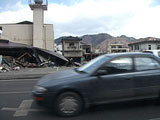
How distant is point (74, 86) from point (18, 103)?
7.51ft

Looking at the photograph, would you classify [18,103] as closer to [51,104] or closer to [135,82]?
[51,104]

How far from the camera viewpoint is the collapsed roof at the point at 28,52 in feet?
69.9

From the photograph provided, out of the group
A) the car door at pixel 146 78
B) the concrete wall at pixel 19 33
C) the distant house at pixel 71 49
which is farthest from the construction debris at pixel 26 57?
the distant house at pixel 71 49

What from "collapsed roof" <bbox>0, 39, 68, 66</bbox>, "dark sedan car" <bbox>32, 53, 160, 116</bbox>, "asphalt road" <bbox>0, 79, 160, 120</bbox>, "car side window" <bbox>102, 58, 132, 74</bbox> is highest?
"collapsed roof" <bbox>0, 39, 68, 66</bbox>

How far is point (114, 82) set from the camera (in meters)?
4.43

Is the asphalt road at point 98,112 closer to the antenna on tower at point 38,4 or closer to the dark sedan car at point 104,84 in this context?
the dark sedan car at point 104,84

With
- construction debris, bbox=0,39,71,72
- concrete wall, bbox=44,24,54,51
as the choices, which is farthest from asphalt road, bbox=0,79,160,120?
concrete wall, bbox=44,24,54,51

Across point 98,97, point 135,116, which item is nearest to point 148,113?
point 135,116

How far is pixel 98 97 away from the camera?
4.32 m

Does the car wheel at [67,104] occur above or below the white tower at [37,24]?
below

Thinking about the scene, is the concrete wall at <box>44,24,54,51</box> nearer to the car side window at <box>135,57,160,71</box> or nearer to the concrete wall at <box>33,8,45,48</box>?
the concrete wall at <box>33,8,45,48</box>

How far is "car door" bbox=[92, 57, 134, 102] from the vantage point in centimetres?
432

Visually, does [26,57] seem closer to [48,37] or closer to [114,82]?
[48,37]

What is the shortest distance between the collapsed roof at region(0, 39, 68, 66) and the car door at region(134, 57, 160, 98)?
59.4 feet
